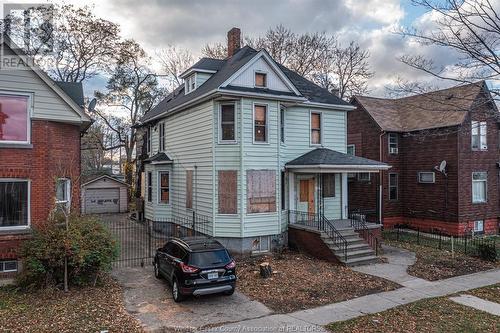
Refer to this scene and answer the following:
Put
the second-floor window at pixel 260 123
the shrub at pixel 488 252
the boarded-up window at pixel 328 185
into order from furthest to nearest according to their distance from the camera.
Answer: the boarded-up window at pixel 328 185, the second-floor window at pixel 260 123, the shrub at pixel 488 252

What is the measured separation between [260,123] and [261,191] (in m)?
3.05

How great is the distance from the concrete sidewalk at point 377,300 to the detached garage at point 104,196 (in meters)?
22.8

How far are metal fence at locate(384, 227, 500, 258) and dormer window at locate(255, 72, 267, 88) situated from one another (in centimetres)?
1115

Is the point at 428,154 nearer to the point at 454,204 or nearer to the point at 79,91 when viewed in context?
the point at 454,204

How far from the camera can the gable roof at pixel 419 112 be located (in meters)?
22.4

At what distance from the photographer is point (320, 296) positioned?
35.5ft

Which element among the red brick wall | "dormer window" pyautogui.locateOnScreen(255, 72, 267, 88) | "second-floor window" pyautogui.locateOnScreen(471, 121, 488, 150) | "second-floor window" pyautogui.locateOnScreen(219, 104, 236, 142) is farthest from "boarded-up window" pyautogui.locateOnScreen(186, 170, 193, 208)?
"second-floor window" pyautogui.locateOnScreen(471, 121, 488, 150)

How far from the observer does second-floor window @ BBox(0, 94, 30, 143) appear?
11.8 meters

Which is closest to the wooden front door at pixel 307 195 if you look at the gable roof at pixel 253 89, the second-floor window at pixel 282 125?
the second-floor window at pixel 282 125

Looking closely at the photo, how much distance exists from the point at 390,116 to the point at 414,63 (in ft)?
46.1

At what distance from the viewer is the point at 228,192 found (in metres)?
15.7

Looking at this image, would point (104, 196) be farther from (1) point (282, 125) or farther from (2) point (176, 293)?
(2) point (176, 293)

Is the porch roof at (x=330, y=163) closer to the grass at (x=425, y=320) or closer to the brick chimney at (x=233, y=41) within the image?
the grass at (x=425, y=320)

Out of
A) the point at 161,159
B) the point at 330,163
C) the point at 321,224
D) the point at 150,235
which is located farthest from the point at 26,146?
the point at 321,224
